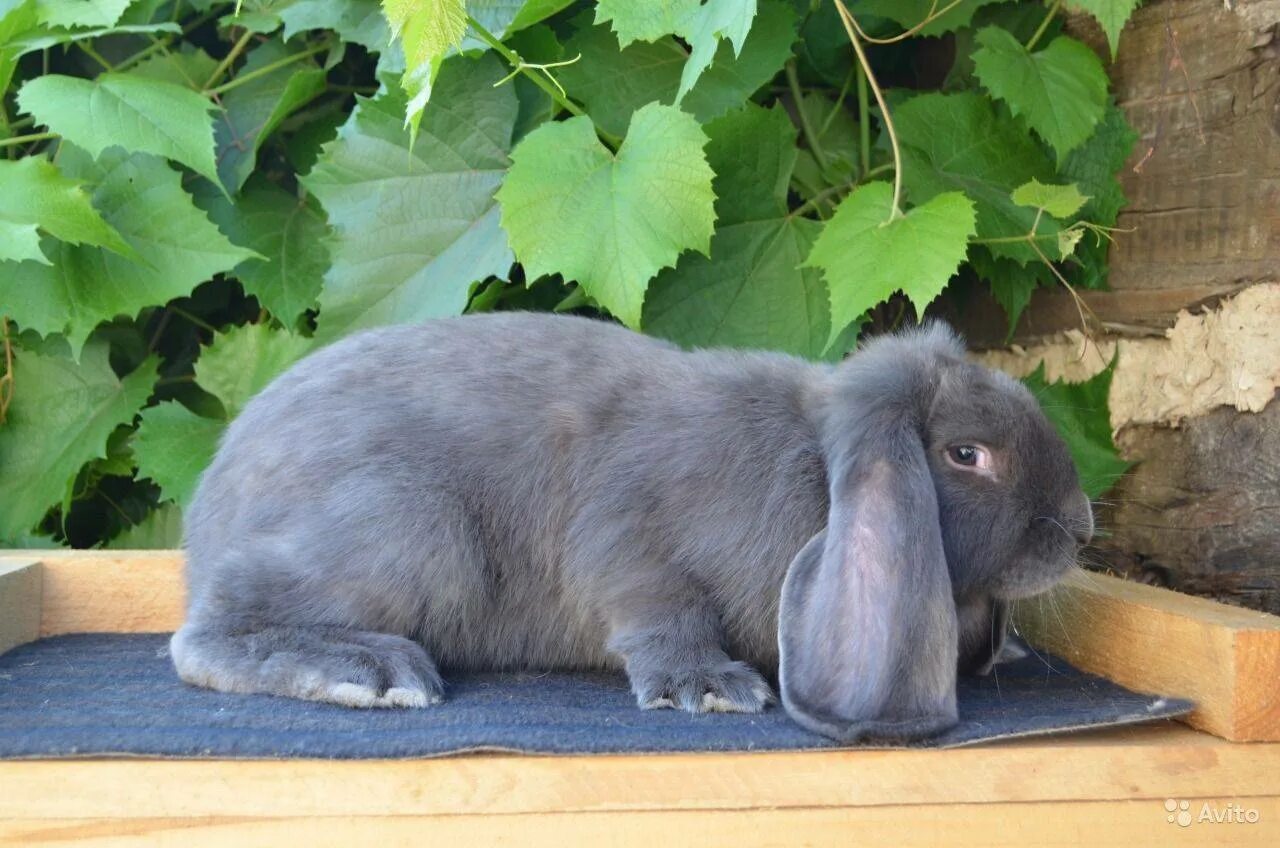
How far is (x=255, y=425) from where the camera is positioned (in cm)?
165

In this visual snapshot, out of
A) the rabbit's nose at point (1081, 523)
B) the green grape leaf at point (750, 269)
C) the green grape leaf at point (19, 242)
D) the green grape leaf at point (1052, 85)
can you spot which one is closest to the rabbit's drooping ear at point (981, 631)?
the rabbit's nose at point (1081, 523)

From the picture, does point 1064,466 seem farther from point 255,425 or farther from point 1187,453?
point 255,425

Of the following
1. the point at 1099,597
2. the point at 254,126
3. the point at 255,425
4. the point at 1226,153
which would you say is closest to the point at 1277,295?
the point at 1226,153

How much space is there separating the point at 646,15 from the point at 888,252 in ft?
1.57

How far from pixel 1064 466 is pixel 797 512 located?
1.06 ft

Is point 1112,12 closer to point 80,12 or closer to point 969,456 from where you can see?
point 969,456

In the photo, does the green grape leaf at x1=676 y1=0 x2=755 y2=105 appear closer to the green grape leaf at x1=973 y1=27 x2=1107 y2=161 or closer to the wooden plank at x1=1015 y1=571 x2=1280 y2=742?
the green grape leaf at x1=973 y1=27 x2=1107 y2=161

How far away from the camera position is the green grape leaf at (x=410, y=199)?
2129mm

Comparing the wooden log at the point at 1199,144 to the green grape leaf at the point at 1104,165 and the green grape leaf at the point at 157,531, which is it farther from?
the green grape leaf at the point at 157,531

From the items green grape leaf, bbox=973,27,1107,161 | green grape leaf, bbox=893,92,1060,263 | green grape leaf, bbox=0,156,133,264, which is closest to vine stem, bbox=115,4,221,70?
green grape leaf, bbox=0,156,133,264

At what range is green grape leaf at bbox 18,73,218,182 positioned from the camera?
2.06m

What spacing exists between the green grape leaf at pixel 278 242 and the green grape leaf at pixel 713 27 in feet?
3.06

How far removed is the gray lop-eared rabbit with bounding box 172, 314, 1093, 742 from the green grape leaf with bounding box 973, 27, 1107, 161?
60 cm

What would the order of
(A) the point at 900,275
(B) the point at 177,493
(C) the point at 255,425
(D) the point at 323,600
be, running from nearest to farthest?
(D) the point at 323,600, (C) the point at 255,425, (A) the point at 900,275, (B) the point at 177,493
